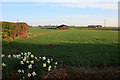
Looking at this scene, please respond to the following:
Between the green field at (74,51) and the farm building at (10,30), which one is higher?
the farm building at (10,30)

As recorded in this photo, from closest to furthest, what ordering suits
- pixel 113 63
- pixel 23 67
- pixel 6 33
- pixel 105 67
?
1. pixel 23 67
2. pixel 105 67
3. pixel 113 63
4. pixel 6 33

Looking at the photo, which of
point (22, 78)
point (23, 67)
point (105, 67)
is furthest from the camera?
point (105, 67)

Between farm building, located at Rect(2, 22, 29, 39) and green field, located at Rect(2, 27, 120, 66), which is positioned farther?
farm building, located at Rect(2, 22, 29, 39)

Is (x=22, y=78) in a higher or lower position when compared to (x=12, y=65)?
lower

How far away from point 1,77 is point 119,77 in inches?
128

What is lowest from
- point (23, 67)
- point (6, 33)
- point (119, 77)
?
point (119, 77)

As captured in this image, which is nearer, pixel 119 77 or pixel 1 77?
pixel 1 77

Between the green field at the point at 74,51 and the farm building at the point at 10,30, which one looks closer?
the green field at the point at 74,51

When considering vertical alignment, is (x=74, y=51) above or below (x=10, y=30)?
below

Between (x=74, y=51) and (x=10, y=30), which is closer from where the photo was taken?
(x=74, y=51)

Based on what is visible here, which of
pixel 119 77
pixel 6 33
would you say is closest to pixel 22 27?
pixel 6 33

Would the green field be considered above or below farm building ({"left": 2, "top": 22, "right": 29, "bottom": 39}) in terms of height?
below

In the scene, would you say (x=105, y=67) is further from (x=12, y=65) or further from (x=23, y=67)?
(x=12, y=65)

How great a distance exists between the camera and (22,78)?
3252mm
